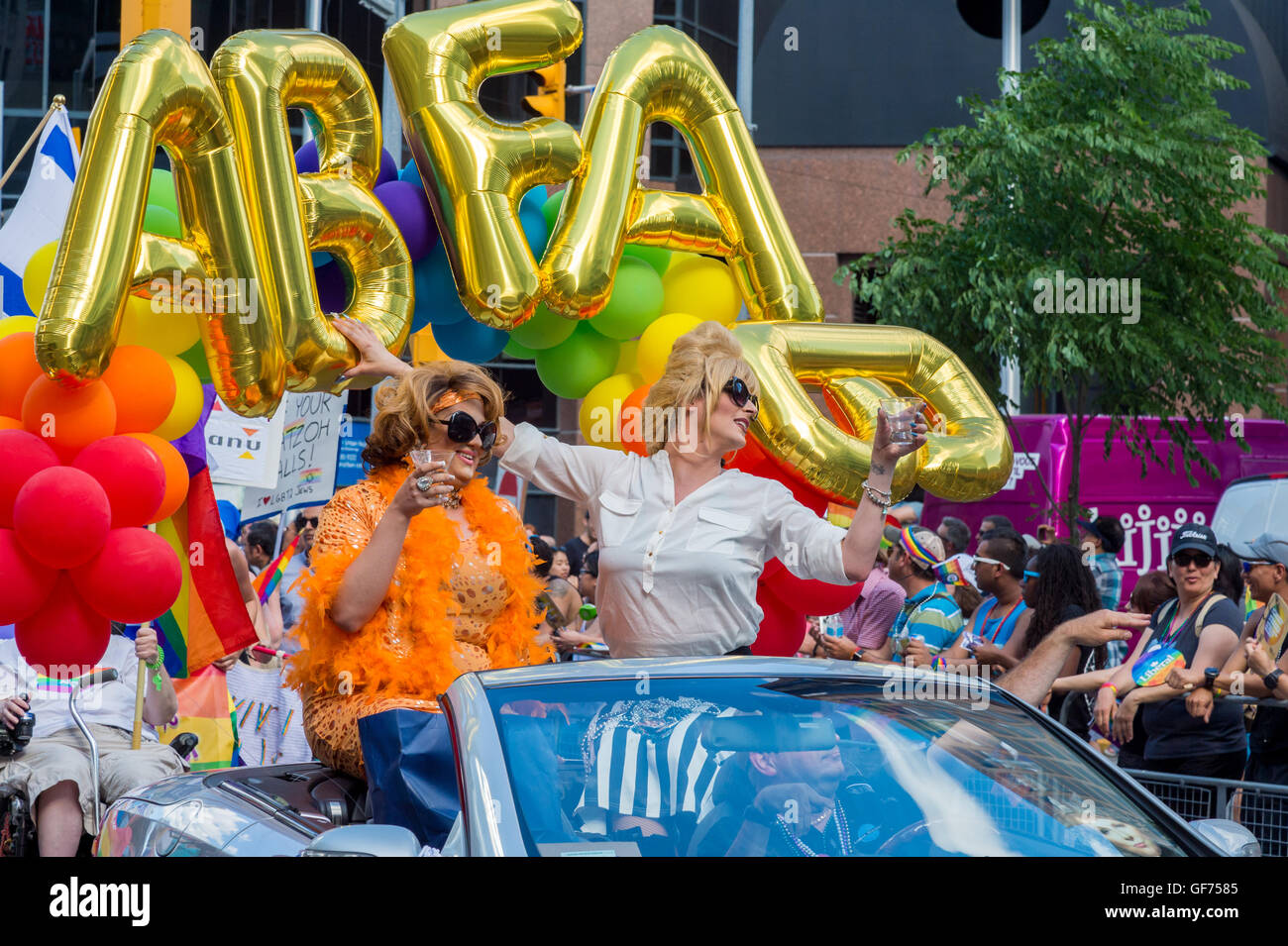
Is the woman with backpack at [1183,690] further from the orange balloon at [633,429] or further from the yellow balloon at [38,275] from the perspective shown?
the yellow balloon at [38,275]

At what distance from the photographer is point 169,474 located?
4.79 m

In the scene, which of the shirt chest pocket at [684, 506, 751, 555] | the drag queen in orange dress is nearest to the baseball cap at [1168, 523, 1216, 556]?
the shirt chest pocket at [684, 506, 751, 555]

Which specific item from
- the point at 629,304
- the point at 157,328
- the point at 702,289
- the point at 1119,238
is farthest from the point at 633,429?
the point at 1119,238

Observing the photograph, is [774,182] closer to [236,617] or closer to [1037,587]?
[1037,587]

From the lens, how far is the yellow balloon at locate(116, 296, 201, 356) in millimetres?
4738

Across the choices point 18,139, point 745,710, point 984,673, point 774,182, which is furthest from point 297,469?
point 18,139

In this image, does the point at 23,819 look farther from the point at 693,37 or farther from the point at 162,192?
the point at 693,37

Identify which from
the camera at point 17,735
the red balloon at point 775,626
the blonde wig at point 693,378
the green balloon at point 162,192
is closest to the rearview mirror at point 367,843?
the blonde wig at point 693,378

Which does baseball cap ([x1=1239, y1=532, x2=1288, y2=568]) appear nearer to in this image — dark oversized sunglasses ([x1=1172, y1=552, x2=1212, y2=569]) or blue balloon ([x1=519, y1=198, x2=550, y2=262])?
dark oversized sunglasses ([x1=1172, y1=552, x2=1212, y2=569])

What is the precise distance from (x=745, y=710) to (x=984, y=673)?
13.7 ft

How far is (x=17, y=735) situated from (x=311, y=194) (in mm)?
2490

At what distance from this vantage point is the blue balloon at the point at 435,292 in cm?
537

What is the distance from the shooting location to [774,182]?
24469mm

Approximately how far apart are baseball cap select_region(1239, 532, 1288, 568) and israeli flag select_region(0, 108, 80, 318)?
5.31 metres
